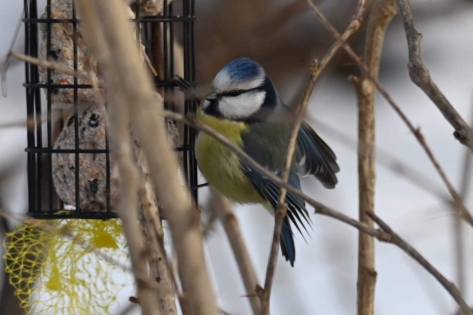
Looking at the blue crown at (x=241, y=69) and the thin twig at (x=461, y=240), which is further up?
the blue crown at (x=241, y=69)

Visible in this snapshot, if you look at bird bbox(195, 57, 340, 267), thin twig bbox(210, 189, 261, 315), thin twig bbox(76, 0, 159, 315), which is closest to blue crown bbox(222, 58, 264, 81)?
bird bbox(195, 57, 340, 267)

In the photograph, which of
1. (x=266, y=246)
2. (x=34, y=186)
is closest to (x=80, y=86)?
(x=34, y=186)

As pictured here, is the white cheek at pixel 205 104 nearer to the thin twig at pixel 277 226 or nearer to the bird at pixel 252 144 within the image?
the bird at pixel 252 144

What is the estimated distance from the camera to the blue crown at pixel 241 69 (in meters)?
2.26

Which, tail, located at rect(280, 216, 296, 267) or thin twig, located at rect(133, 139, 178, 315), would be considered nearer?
thin twig, located at rect(133, 139, 178, 315)

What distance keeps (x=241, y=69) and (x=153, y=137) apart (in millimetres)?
1524

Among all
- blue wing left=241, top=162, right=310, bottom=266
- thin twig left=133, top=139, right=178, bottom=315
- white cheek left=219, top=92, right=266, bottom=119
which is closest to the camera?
thin twig left=133, top=139, right=178, bottom=315

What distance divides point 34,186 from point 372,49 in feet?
3.20

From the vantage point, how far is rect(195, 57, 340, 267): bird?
7.54 ft

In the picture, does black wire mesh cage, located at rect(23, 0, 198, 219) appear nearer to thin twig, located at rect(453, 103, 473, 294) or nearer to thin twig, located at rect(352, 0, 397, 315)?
thin twig, located at rect(352, 0, 397, 315)

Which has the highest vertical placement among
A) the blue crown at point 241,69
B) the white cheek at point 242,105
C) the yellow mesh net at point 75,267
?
the blue crown at point 241,69

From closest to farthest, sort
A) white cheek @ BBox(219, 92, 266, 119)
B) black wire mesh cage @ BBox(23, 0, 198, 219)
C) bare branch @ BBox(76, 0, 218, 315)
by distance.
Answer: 1. bare branch @ BBox(76, 0, 218, 315)
2. black wire mesh cage @ BBox(23, 0, 198, 219)
3. white cheek @ BBox(219, 92, 266, 119)

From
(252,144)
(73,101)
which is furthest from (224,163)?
(73,101)

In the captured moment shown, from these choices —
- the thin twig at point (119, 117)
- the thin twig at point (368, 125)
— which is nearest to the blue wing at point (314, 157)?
the thin twig at point (368, 125)
